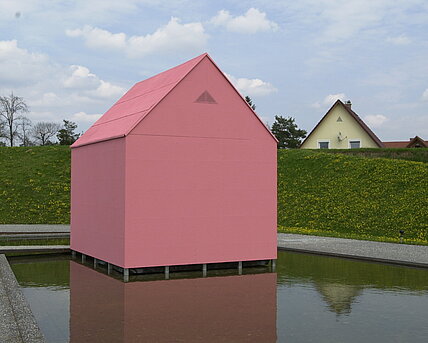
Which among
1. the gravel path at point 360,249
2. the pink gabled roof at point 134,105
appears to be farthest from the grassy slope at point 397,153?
the pink gabled roof at point 134,105

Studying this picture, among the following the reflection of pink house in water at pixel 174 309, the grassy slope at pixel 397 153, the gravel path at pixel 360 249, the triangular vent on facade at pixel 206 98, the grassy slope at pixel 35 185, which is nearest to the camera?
the reflection of pink house in water at pixel 174 309

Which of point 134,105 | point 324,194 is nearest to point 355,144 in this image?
point 324,194

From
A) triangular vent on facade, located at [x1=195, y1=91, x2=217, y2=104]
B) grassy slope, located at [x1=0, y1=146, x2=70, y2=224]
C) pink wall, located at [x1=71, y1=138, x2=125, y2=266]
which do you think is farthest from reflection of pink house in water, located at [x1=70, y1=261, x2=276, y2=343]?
grassy slope, located at [x1=0, y1=146, x2=70, y2=224]

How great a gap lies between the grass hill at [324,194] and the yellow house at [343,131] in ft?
31.3

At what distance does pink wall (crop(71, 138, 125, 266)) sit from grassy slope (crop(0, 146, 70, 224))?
16.5m

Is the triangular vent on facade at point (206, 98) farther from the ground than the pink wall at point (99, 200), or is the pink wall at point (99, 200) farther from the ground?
the triangular vent on facade at point (206, 98)

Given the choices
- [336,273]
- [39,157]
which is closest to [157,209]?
[336,273]

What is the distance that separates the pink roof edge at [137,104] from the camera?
616 inches

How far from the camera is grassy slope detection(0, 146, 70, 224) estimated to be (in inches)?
1398

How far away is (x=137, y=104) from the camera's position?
17.2m

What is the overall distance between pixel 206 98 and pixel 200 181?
8.19 feet

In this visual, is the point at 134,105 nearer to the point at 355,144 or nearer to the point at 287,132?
the point at 355,144

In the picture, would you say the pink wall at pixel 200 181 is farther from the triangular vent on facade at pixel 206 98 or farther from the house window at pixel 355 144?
the house window at pixel 355 144

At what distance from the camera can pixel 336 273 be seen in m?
16.1
